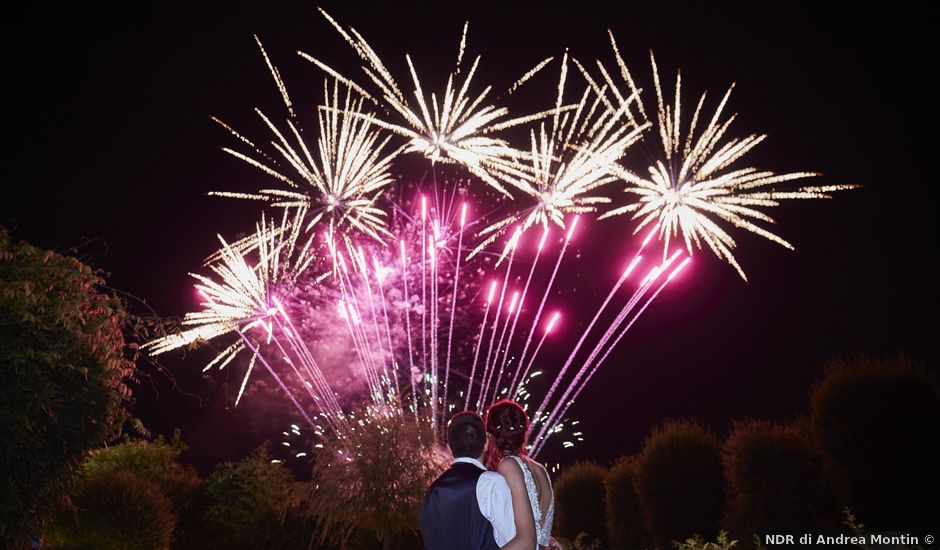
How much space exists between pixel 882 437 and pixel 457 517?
7901 mm

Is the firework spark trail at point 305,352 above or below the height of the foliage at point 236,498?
above

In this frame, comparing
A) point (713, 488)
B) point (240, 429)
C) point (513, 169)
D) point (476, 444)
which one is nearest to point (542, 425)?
point (713, 488)

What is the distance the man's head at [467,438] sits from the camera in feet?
15.4

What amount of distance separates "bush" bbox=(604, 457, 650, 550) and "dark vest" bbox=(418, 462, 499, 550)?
34.6ft

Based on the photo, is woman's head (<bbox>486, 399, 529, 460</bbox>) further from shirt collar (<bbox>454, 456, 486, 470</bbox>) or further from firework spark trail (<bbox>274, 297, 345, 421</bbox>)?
→ firework spark trail (<bbox>274, 297, 345, 421</bbox>)

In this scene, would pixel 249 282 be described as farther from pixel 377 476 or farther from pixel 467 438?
pixel 467 438

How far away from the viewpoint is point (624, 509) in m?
14.9

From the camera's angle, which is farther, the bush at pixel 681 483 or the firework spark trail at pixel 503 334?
the firework spark trail at pixel 503 334

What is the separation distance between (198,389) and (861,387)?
22234 millimetres

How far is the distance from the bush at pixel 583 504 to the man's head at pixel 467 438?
42.0ft

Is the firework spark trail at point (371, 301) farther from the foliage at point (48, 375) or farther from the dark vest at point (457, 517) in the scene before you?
the dark vest at point (457, 517)

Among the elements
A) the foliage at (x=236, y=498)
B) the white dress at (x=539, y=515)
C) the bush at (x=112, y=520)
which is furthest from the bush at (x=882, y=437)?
the foliage at (x=236, y=498)

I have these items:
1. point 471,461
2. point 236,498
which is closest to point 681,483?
point 471,461

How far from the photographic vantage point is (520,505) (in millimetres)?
4363
